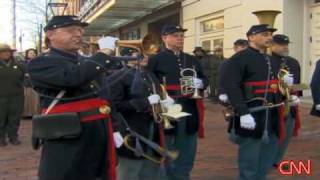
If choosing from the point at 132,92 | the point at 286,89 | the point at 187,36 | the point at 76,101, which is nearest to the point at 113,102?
the point at 132,92

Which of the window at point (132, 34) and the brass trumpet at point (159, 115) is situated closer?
the brass trumpet at point (159, 115)

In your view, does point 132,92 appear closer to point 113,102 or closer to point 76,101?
point 113,102

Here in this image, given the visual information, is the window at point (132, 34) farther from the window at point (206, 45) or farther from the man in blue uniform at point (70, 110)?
the man in blue uniform at point (70, 110)

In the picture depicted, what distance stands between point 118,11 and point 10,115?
14638mm

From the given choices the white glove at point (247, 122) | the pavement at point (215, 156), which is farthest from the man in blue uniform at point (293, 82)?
the white glove at point (247, 122)

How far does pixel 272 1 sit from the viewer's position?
1390 cm

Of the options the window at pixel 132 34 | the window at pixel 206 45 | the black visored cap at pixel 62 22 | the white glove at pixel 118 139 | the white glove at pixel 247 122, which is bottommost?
the white glove at pixel 118 139

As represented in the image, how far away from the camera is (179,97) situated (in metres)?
6.03

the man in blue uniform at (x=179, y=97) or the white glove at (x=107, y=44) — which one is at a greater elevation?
the white glove at (x=107, y=44)

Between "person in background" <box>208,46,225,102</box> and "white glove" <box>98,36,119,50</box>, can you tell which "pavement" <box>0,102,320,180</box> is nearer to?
"white glove" <box>98,36,119,50</box>

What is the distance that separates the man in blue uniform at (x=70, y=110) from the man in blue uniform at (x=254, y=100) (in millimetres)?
1834

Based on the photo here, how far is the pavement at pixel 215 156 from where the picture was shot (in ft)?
→ 23.1

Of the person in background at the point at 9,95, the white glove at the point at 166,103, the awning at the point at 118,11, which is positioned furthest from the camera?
the awning at the point at 118,11

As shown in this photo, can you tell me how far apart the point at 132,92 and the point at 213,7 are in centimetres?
1272
